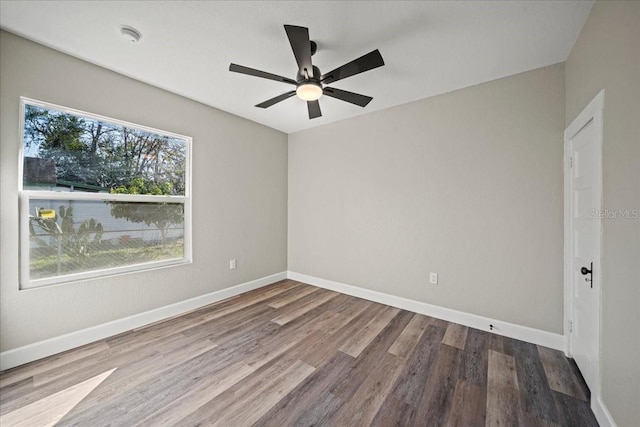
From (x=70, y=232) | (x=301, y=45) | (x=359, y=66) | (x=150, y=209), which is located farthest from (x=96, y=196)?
(x=359, y=66)

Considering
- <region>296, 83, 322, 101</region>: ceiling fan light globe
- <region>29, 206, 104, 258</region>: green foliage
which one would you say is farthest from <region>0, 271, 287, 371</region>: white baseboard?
<region>296, 83, 322, 101</region>: ceiling fan light globe

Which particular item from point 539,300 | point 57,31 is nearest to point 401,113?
point 539,300

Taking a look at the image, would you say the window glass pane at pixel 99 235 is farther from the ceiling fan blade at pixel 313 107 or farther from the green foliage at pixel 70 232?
the ceiling fan blade at pixel 313 107

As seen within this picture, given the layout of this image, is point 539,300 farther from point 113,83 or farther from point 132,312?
point 113,83

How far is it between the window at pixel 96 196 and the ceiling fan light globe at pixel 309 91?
1815 mm

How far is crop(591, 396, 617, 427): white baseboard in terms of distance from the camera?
Result: 52.2 inches


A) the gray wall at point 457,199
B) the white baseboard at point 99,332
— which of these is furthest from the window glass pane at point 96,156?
the gray wall at point 457,199

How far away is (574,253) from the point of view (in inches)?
79.7

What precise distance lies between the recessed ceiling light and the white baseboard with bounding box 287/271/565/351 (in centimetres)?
354

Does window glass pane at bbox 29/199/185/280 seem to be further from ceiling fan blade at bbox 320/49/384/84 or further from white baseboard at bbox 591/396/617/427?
white baseboard at bbox 591/396/617/427

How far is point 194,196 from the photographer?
309 centimetres

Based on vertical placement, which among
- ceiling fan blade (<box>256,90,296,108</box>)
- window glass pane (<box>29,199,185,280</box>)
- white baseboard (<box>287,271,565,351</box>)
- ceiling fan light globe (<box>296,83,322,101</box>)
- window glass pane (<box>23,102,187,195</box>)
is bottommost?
white baseboard (<box>287,271,565,351</box>)

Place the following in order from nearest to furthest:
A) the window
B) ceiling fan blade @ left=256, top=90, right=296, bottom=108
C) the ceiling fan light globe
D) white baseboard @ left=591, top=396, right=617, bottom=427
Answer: white baseboard @ left=591, top=396, right=617, bottom=427, the ceiling fan light globe, the window, ceiling fan blade @ left=256, top=90, right=296, bottom=108

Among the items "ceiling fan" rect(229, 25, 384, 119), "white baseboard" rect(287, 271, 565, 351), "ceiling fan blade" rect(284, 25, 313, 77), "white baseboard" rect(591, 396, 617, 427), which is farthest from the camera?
"white baseboard" rect(287, 271, 565, 351)
